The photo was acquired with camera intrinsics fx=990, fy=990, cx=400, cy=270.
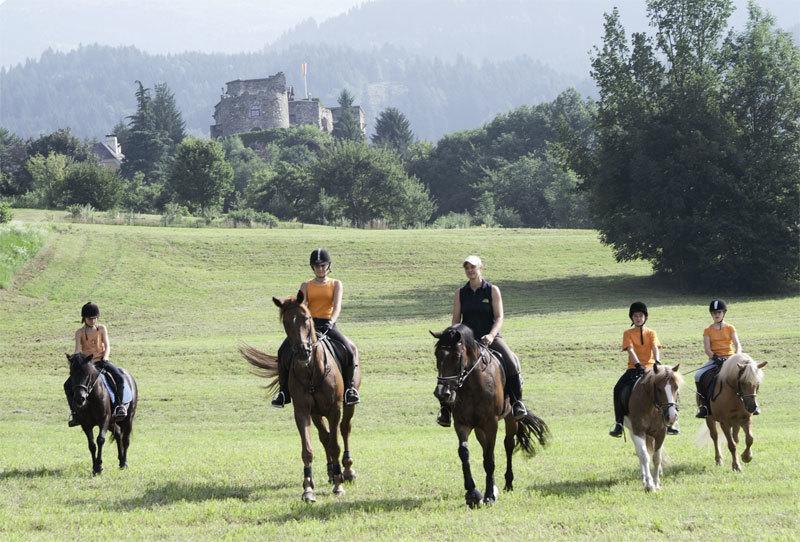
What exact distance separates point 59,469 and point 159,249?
47435 mm

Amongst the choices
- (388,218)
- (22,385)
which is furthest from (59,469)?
(388,218)

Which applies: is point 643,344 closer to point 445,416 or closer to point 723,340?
point 723,340

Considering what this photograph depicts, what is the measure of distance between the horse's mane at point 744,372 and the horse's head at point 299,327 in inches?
258

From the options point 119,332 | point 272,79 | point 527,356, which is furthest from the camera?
point 272,79

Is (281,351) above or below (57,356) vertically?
above

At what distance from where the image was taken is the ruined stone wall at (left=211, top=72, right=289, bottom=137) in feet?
636

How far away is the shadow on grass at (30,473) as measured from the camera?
1527cm

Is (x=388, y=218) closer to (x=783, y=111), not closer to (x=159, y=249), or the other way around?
(x=159, y=249)

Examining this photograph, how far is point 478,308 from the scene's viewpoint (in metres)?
13.4

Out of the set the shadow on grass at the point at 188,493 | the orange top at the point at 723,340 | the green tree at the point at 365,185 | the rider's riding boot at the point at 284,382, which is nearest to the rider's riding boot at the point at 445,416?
the rider's riding boot at the point at 284,382

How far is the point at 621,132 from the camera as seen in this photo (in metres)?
58.1

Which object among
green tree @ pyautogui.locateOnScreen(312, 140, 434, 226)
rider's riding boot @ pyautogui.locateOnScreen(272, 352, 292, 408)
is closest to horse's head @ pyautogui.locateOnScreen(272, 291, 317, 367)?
rider's riding boot @ pyautogui.locateOnScreen(272, 352, 292, 408)

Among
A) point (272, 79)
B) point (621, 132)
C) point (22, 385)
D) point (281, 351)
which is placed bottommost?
point (22, 385)

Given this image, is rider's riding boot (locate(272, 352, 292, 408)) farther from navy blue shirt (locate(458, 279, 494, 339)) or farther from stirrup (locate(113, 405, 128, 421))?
stirrup (locate(113, 405, 128, 421))
